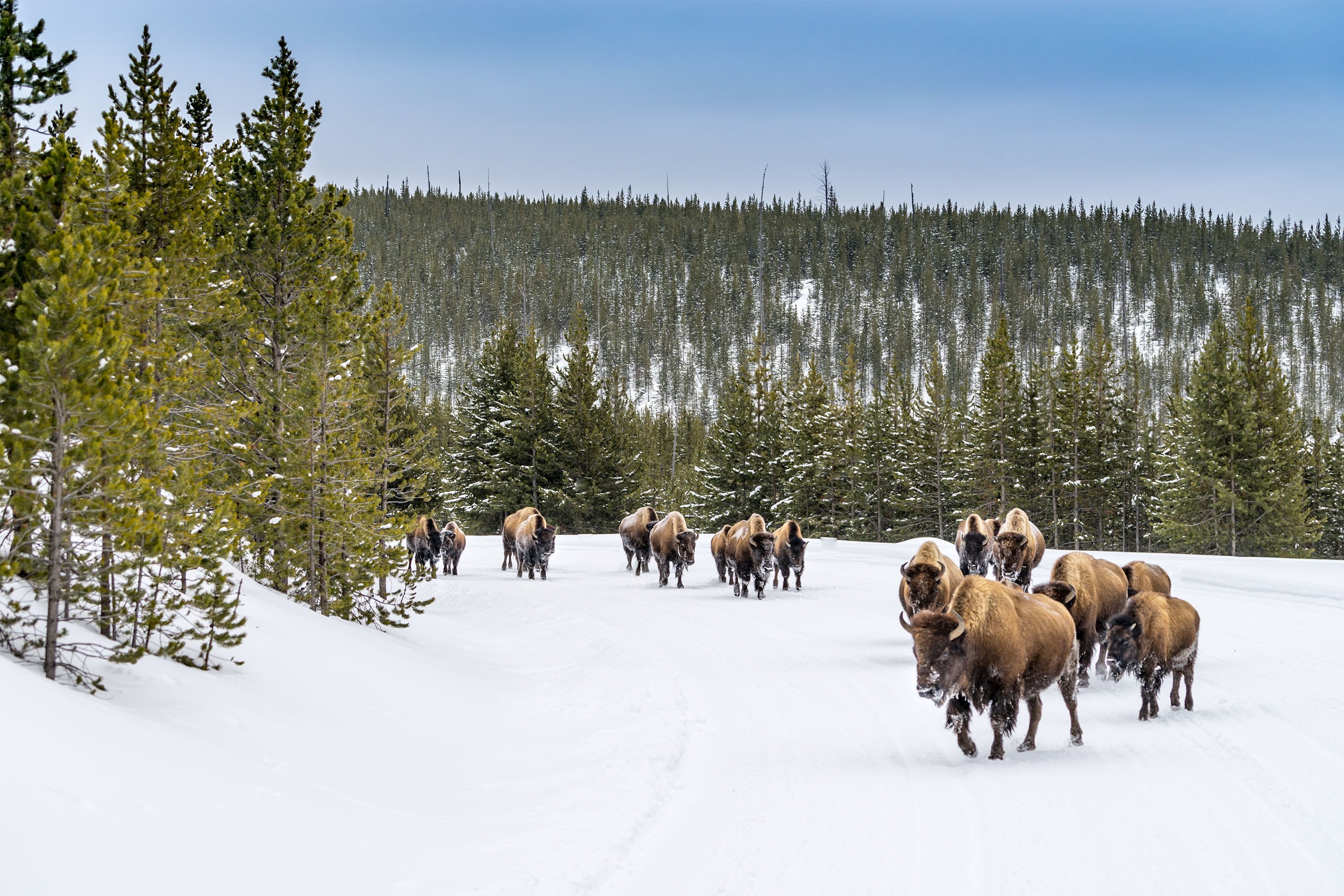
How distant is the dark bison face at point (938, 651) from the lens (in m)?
7.61

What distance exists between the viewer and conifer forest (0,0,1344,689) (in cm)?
666

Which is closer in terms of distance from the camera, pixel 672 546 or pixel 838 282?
pixel 672 546

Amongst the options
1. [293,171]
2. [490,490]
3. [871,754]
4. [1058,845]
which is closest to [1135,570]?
[871,754]

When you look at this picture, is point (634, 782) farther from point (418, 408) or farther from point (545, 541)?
point (418, 408)

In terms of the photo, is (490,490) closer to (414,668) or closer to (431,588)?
(431,588)

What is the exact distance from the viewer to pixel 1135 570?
1207 centimetres

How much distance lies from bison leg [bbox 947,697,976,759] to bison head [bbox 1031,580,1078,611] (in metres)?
2.35

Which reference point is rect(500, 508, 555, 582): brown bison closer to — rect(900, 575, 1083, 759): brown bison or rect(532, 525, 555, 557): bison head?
rect(532, 525, 555, 557): bison head

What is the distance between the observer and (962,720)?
8.12 m

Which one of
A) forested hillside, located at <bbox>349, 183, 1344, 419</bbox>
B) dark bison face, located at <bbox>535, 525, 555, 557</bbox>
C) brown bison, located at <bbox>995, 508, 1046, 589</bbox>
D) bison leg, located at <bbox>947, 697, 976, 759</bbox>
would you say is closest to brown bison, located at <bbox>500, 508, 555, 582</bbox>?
dark bison face, located at <bbox>535, 525, 555, 557</bbox>

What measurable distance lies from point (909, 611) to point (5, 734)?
1069cm

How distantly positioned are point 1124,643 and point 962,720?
2526 mm

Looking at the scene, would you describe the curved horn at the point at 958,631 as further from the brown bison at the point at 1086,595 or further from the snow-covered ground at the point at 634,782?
the brown bison at the point at 1086,595

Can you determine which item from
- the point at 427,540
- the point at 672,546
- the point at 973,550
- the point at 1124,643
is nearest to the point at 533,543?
the point at 427,540
